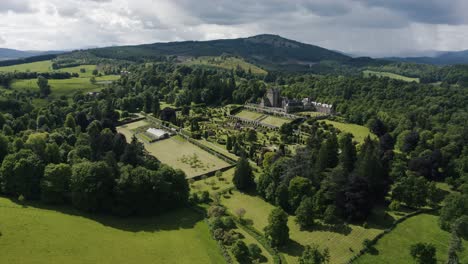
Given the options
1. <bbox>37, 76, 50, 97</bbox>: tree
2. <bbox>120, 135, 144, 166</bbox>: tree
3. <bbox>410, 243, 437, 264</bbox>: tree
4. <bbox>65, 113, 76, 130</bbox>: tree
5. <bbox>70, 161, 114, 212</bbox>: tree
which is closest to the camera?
<bbox>410, 243, 437, 264</bbox>: tree

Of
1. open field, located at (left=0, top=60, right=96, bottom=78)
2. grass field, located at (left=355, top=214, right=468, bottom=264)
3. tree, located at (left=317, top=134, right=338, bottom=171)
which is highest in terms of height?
open field, located at (left=0, top=60, right=96, bottom=78)

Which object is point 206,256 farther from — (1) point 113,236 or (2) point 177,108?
(2) point 177,108

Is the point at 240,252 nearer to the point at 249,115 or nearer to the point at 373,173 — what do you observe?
the point at 373,173

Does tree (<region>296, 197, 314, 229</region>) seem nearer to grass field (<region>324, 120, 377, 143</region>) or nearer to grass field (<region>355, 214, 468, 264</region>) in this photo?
grass field (<region>355, 214, 468, 264</region>)

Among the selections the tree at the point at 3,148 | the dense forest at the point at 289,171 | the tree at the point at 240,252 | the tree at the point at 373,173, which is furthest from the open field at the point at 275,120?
the tree at the point at 3,148

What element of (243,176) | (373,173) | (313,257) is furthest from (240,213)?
(373,173)

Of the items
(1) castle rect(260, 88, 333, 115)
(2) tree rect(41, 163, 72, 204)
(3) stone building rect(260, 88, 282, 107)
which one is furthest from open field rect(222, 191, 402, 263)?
(3) stone building rect(260, 88, 282, 107)

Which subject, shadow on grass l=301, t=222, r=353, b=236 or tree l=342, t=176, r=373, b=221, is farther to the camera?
tree l=342, t=176, r=373, b=221
